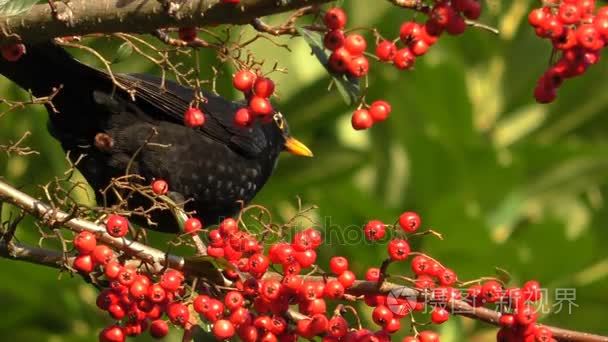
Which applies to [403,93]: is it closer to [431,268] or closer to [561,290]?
[561,290]

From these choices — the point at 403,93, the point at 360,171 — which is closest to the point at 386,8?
the point at 403,93

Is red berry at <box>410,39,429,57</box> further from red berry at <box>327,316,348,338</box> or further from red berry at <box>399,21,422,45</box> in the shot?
red berry at <box>327,316,348,338</box>

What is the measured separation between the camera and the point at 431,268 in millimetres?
2725

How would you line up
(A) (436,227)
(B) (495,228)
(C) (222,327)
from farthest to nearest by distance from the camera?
(B) (495,228) → (A) (436,227) → (C) (222,327)

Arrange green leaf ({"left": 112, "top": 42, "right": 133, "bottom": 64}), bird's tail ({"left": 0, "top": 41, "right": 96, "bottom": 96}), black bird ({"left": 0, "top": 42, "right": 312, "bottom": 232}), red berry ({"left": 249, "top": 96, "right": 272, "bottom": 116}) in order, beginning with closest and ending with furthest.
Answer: red berry ({"left": 249, "top": 96, "right": 272, "bottom": 116})
green leaf ({"left": 112, "top": 42, "right": 133, "bottom": 64})
bird's tail ({"left": 0, "top": 41, "right": 96, "bottom": 96})
black bird ({"left": 0, "top": 42, "right": 312, "bottom": 232})

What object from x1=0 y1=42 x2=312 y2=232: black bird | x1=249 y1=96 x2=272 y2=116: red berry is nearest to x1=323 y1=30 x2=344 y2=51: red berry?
x1=249 y1=96 x2=272 y2=116: red berry

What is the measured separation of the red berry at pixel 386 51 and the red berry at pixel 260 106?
0.86ft

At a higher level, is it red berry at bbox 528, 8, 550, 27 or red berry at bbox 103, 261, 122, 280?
red berry at bbox 528, 8, 550, 27

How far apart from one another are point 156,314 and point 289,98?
9.85 feet

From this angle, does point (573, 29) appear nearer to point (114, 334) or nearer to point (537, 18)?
point (537, 18)

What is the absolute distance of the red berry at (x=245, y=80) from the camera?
2.67m

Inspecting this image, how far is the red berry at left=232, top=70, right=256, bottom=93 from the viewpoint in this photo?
105 inches

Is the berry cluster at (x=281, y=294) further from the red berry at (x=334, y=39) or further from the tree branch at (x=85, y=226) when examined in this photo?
the red berry at (x=334, y=39)

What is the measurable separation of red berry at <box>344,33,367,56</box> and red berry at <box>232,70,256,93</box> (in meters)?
0.26
